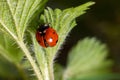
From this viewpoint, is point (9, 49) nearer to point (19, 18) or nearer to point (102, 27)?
point (19, 18)

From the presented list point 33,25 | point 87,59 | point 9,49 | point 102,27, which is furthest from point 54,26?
point 102,27

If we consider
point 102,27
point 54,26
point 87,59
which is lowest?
point 54,26

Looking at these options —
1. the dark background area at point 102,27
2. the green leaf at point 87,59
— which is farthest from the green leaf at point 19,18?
the dark background area at point 102,27

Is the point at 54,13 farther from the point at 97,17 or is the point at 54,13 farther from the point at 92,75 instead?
the point at 97,17

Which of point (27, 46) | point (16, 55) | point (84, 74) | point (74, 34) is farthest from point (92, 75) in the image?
point (27, 46)

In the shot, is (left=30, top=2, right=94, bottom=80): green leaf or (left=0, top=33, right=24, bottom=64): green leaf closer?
(left=30, top=2, right=94, bottom=80): green leaf

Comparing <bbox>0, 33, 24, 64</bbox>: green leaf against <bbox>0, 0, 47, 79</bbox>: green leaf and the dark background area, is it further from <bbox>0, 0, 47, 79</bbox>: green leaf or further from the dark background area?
the dark background area

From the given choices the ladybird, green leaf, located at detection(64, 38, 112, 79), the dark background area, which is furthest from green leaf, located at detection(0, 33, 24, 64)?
the dark background area
